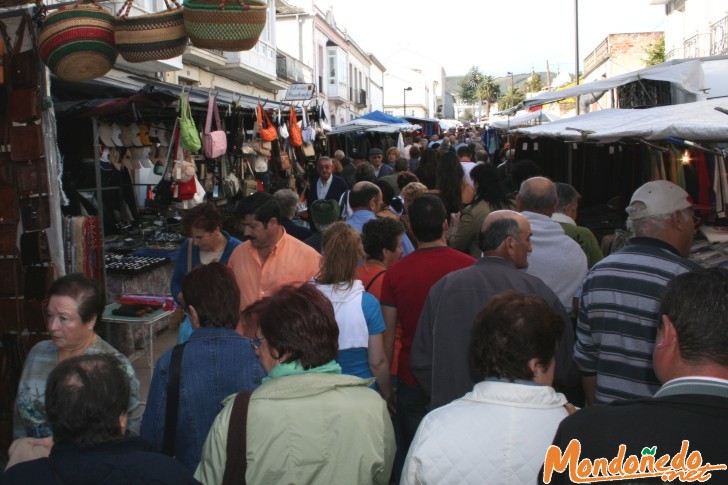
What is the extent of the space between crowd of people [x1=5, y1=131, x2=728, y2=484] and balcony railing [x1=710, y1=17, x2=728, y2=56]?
15.2 m

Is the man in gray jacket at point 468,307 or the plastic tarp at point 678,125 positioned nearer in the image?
the man in gray jacket at point 468,307

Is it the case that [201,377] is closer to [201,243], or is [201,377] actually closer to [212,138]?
[201,243]

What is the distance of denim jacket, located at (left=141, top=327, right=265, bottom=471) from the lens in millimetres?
2613

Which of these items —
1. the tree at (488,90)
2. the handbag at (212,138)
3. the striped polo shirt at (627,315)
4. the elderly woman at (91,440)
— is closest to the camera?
the elderly woman at (91,440)

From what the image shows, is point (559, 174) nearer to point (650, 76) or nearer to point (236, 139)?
point (650, 76)

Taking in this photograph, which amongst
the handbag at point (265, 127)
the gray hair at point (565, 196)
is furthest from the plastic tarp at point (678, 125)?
the handbag at point (265, 127)

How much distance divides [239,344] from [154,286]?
4794 millimetres

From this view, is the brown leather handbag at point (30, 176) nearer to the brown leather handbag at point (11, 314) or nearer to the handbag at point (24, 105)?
the handbag at point (24, 105)

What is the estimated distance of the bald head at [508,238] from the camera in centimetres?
312

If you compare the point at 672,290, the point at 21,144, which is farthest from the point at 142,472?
the point at 21,144

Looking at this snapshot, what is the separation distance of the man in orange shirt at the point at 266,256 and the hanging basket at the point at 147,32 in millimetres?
1081

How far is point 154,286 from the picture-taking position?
7211 millimetres

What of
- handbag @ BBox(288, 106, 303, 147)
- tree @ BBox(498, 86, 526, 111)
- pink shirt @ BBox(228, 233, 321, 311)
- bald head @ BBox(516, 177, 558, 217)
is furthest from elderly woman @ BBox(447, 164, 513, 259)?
tree @ BBox(498, 86, 526, 111)

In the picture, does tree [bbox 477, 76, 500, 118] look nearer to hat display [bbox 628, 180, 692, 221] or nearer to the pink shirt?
the pink shirt
